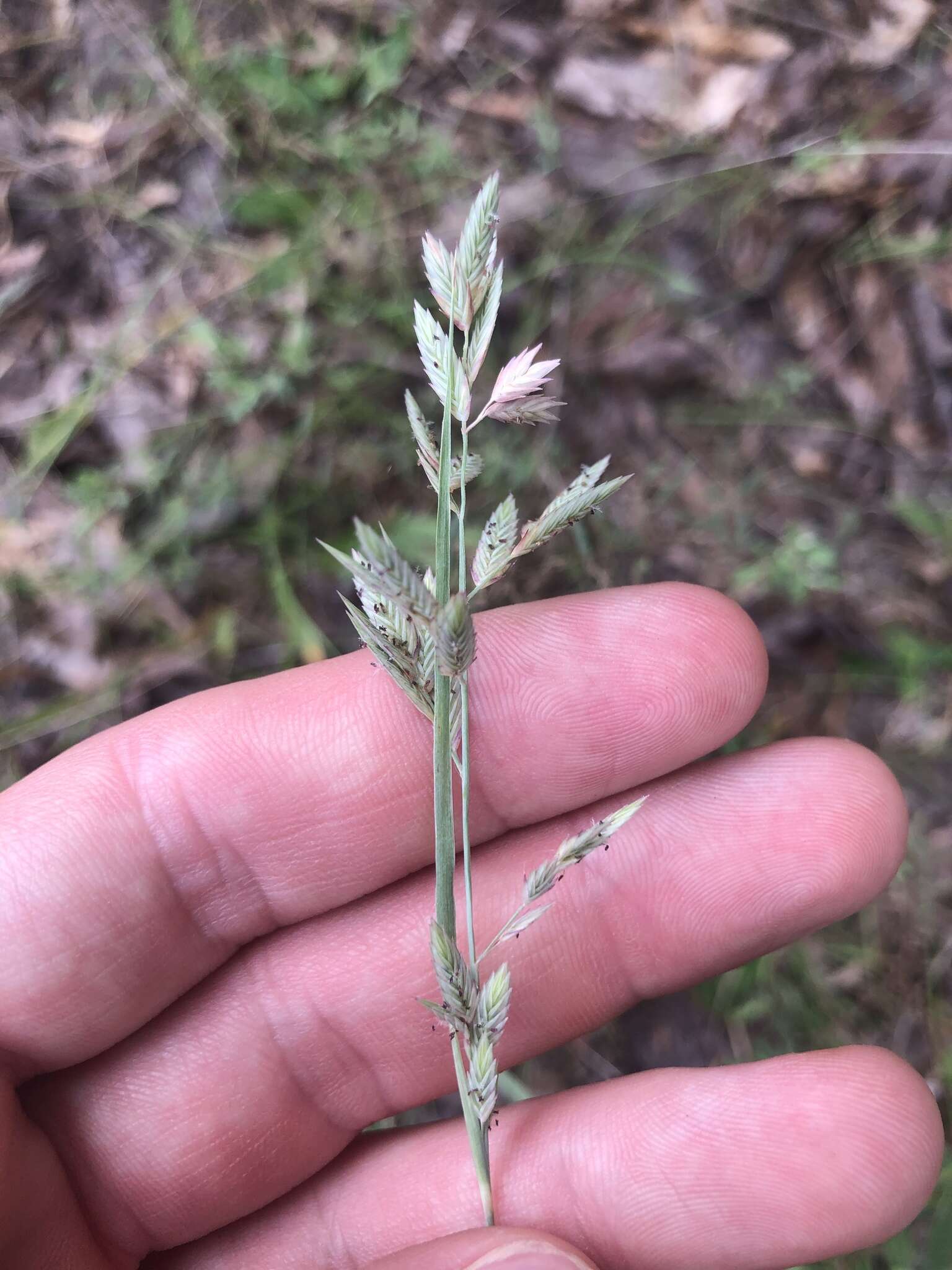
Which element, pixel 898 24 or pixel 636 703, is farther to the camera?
pixel 898 24

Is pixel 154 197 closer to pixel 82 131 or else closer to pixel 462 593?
Answer: pixel 82 131

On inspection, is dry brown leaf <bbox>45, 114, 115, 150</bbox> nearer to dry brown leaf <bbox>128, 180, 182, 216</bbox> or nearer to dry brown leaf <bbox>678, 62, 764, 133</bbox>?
dry brown leaf <bbox>128, 180, 182, 216</bbox>

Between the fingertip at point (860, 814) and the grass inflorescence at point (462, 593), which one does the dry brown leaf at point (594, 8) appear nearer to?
the grass inflorescence at point (462, 593)

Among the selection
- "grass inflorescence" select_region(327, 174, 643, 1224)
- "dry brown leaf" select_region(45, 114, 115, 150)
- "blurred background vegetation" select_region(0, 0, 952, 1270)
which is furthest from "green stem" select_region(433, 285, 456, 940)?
"dry brown leaf" select_region(45, 114, 115, 150)

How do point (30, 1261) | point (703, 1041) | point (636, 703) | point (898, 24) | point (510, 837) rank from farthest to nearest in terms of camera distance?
1. point (898, 24)
2. point (703, 1041)
3. point (510, 837)
4. point (636, 703)
5. point (30, 1261)

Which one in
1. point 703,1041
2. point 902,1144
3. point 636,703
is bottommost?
point 703,1041

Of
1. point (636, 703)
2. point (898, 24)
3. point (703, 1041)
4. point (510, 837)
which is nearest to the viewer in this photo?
point (636, 703)

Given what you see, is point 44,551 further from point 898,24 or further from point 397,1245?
point 898,24

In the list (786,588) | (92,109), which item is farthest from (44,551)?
(786,588)
